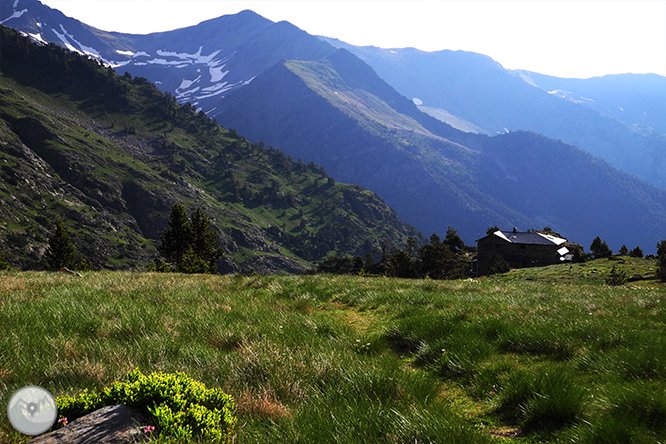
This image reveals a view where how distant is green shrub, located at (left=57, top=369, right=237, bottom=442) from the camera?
10.0ft

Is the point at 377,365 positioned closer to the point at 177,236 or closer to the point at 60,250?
the point at 177,236

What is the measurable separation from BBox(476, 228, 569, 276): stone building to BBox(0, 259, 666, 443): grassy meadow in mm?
123086

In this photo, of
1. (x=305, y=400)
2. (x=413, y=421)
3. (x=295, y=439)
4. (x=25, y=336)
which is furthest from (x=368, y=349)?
(x=25, y=336)

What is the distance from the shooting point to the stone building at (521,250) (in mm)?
119188

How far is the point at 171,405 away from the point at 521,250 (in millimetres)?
134997

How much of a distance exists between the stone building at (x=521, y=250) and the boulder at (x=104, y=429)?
128 m

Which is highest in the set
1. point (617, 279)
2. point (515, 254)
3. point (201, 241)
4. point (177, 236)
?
point (617, 279)

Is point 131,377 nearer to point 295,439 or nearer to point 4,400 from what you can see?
point 4,400

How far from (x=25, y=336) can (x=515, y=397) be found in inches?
283

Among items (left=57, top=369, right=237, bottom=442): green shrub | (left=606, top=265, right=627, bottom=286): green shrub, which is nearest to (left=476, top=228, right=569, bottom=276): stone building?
(left=606, top=265, right=627, bottom=286): green shrub

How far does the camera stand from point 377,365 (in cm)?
498

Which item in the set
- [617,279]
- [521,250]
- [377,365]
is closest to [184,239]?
[617,279]

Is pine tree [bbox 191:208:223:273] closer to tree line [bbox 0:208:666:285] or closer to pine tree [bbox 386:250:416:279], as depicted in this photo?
tree line [bbox 0:208:666:285]

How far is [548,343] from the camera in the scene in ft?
20.6
